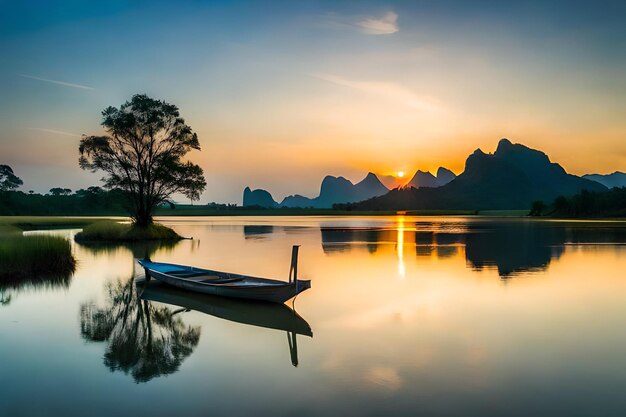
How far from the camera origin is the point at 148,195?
5272cm

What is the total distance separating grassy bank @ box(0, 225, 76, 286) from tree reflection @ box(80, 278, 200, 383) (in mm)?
6836

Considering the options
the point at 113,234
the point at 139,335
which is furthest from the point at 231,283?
the point at 113,234

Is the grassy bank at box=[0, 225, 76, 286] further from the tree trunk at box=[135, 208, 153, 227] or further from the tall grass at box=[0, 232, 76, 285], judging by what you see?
the tree trunk at box=[135, 208, 153, 227]

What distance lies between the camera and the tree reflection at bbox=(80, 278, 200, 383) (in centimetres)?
1134

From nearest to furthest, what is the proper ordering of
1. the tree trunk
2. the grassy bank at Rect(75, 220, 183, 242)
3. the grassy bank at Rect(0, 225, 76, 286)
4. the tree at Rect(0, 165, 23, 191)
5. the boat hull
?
the boat hull, the grassy bank at Rect(0, 225, 76, 286), the grassy bank at Rect(75, 220, 183, 242), the tree trunk, the tree at Rect(0, 165, 23, 191)

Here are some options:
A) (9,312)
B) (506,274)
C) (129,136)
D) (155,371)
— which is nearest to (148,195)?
(129,136)

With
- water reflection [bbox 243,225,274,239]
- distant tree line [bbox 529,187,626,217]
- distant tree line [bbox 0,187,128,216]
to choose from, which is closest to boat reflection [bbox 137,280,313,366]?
water reflection [bbox 243,225,274,239]

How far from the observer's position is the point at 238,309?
17.5m

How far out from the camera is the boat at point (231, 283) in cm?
1703

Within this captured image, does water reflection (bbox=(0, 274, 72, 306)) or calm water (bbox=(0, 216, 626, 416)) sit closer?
calm water (bbox=(0, 216, 626, 416))

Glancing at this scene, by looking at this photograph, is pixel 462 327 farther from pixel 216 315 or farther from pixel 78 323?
pixel 78 323

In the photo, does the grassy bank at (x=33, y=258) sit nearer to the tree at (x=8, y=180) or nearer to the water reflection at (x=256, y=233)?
the water reflection at (x=256, y=233)

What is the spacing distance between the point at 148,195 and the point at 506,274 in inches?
1585

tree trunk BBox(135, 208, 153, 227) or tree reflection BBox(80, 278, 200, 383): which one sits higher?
tree trunk BBox(135, 208, 153, 227)
